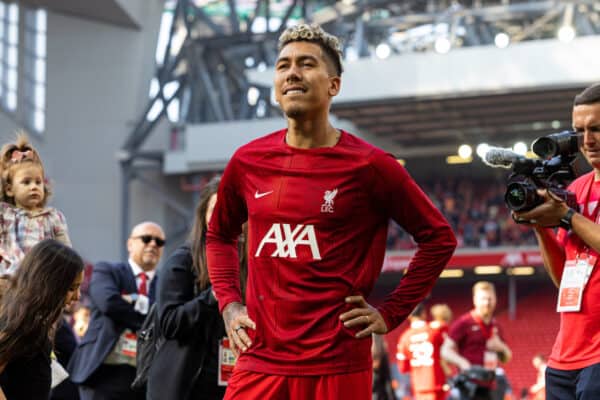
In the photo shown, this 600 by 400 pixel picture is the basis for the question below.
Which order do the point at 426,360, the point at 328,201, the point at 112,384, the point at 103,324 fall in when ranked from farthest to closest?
the point at 426,360
the point at 103,324
the point at 112,384
the point at 328,201

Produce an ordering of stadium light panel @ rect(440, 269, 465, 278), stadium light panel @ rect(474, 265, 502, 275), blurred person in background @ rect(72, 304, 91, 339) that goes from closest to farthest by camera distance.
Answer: blurred person in background @ rect(72, 304, 91, 339) → stadium light panel @ rect(474, 265, 502, 275) → stadium light panel @ rect(440, 269, 465, 278)

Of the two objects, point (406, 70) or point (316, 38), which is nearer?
point (316, 38)

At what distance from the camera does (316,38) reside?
4031mm

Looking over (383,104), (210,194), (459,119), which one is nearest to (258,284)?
(210,194)

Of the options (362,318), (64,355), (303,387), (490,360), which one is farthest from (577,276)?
(490,360)

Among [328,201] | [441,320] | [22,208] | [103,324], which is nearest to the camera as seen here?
[328,201]

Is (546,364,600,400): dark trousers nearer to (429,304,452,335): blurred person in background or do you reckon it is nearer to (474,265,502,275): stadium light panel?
(429,304,452,335): blurred person in background

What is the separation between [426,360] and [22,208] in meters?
7.20

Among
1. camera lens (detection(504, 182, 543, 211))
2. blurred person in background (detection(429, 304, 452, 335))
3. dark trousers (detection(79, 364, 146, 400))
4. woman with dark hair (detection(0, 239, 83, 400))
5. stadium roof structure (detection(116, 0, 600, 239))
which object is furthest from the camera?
stadium roof structure (detection(116, 0, 600, 239))

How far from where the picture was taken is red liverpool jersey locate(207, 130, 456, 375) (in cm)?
383

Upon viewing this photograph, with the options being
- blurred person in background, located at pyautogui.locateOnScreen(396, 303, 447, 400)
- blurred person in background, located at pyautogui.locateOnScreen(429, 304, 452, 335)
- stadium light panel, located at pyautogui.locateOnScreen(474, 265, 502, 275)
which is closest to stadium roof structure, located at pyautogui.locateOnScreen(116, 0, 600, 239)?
stadium light panel, located at pyautogui.locateOnScreen(474, 265, 502, 275)

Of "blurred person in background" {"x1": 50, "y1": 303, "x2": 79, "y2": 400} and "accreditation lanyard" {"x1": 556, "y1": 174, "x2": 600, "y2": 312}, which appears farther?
"blurred person in background" {"x1": 50, "y1": 303, "x2": 79, "y2": 400}

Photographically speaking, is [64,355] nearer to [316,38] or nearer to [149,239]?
[149,239]

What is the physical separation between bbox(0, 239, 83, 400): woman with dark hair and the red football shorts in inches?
45.8
